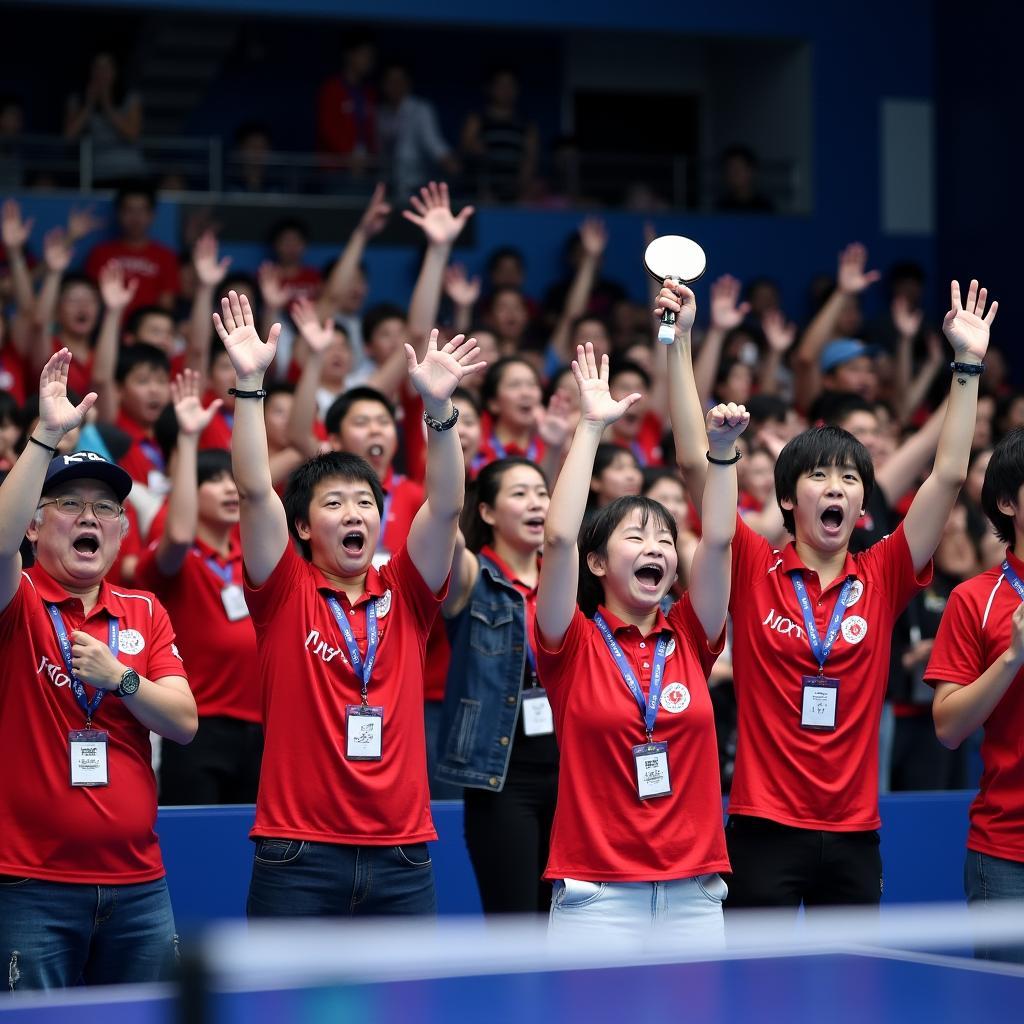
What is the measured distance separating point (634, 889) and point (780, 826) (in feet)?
1.59

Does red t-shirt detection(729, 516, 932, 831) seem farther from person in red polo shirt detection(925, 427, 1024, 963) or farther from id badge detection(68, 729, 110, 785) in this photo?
id badge detection(68, 729, 110, 785)

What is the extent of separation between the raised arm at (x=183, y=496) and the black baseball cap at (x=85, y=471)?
123 centimetres

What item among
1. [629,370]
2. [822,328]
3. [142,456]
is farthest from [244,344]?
[822,328]

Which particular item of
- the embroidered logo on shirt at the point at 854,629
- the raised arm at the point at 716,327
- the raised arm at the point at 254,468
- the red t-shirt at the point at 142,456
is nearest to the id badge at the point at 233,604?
the red t-shirt at the point at 142,456

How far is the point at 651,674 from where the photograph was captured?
4.25 meters

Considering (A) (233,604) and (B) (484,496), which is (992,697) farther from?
(A) (233,604)

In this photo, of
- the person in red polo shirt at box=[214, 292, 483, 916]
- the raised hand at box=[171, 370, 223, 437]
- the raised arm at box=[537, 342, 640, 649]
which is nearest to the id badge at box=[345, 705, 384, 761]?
the person in red polo shirt at box=[214, 292, 483, 916]

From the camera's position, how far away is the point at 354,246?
8.60 metres

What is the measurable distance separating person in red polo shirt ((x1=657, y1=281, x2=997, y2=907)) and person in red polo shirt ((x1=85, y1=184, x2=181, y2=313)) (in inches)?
232

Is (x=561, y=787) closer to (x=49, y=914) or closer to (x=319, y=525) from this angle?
(x=319, y=525)

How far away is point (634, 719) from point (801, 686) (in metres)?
0.51

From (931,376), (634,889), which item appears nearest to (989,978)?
(634,889)

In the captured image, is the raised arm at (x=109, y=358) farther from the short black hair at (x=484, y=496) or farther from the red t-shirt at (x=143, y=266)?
the short black hair at (x=484, y=496)

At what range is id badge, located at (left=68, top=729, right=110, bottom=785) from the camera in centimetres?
398
